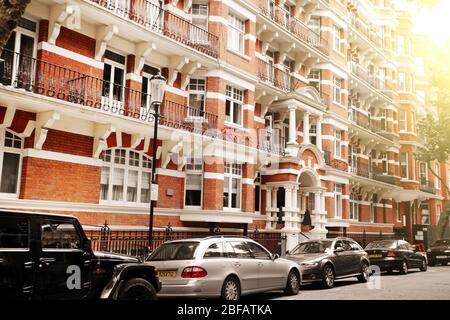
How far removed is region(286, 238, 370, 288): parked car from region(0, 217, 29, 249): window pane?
9.13 metres

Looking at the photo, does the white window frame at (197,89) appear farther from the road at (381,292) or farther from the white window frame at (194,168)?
the road at (381,292)

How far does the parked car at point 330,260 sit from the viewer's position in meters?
13.9

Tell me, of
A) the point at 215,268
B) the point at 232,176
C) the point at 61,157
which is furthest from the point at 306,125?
the point at 215,268

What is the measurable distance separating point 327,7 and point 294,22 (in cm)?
399

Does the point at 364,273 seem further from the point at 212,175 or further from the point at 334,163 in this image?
the point at 334,163

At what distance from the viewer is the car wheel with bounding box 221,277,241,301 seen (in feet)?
32.8

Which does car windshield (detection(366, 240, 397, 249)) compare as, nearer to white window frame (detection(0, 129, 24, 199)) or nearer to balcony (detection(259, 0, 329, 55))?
balcony (detection(259, 0, 329, 55))

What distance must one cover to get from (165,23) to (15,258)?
1311 centimetres

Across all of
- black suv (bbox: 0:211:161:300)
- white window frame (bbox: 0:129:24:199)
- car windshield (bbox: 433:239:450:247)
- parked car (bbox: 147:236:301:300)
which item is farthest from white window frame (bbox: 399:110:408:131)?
black suv (bbox: 0:211:161:300)

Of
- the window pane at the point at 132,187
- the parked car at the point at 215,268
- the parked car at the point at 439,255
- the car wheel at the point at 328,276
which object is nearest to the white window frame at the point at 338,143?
the parked car at the point at 439,255

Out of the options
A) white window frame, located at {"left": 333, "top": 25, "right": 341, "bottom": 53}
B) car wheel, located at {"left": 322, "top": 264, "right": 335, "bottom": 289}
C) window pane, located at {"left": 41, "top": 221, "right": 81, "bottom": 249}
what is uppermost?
white window frame, located at {"left": 333, "top": 25, "right": 341, "bottom": 53}
